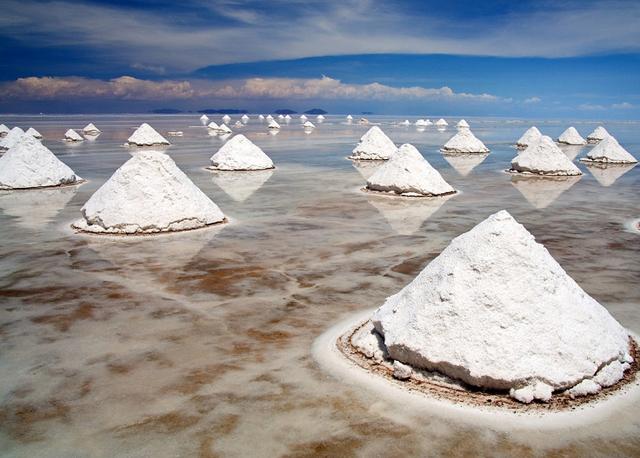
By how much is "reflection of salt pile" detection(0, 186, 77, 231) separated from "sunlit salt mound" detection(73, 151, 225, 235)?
122 cm

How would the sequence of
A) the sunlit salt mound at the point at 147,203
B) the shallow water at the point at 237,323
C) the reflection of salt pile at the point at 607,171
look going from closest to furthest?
the shallow water at the point at 237,323 < the sunlit salt mound at the point at 147,203 < the reflection of salt pile at the point at 607,171

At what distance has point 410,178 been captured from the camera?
14.7 meters

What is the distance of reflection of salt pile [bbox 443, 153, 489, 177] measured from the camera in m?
22.2

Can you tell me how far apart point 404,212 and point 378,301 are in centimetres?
618

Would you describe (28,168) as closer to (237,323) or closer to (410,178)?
(410,178)

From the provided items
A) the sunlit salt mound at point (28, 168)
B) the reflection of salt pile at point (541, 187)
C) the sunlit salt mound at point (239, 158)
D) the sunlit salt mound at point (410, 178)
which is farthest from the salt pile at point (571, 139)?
the sunlit salt mound at point (28, 168)

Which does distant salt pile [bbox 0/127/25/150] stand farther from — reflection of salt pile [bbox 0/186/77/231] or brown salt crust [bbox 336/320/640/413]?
brown salt crust [bbox 336/320/640/413]

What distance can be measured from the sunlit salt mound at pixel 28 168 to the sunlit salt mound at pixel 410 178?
9.96 metres

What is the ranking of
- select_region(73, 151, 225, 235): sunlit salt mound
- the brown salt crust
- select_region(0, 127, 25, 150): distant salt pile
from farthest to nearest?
select_region(0, 127, 25, 150): distant salt pile
select_region(73, 151, 225, 235): sunlit salt mound
the brown salt crust

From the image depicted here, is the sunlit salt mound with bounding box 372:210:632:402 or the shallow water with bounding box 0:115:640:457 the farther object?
the sunlit salt mound with bounding box 372:210:632:402

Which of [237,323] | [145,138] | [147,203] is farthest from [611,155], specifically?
[145,138]

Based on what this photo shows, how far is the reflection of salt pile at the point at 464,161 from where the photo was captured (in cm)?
2216

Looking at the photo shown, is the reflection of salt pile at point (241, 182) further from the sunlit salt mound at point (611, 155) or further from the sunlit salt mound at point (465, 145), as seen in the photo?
the sunlit salt mound at point (611, 155)

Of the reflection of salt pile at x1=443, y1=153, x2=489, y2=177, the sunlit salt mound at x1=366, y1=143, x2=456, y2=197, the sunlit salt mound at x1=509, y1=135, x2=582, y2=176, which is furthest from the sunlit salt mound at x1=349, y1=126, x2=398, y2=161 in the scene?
the sunlit salt mound at x1=366, y1=143, x2=456, y2=197
